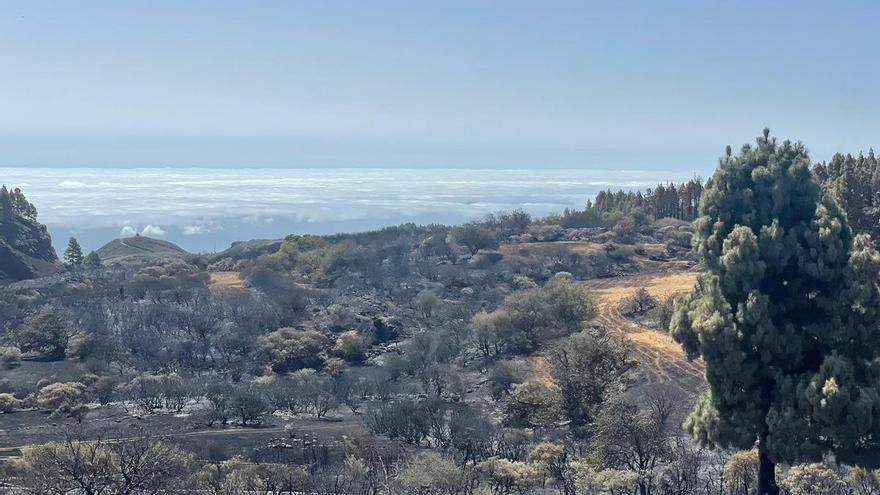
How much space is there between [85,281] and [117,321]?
17.0 meters

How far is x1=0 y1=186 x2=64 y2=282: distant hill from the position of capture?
6919 cm

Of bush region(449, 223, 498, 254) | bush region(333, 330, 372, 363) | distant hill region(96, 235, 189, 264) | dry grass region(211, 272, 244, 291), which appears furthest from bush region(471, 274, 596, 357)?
distant hill region(96, 235, 189, 264)

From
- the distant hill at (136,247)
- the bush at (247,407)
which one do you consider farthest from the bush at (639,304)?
the distant hill at (136,247)

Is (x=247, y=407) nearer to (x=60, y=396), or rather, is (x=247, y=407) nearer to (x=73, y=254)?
(x=60, y=396)

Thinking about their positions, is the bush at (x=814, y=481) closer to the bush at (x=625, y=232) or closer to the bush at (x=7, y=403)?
the bush at (x=7, y=403)

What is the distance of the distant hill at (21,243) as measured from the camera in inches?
2724

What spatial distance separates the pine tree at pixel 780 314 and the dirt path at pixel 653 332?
44.5 ft

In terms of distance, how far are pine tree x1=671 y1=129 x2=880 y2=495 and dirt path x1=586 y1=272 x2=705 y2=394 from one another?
44.5ft

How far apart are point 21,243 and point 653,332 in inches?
2388

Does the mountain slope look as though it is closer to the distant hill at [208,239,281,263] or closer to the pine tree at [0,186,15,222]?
the pine tree at [0,186,15,222]

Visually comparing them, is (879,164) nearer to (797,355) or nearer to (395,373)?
(395,373)

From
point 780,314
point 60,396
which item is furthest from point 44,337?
point 780,314

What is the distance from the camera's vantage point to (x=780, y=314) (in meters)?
15.2

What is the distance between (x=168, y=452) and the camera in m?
19.4
